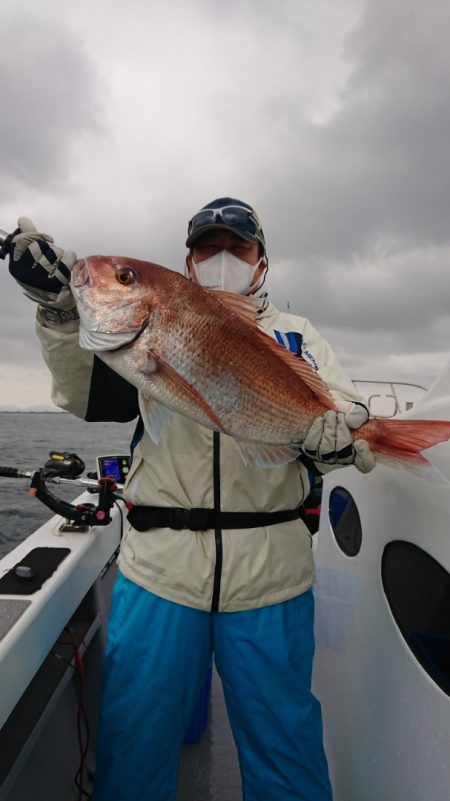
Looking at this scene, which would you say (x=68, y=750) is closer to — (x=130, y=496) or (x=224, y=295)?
(x=130, y=496)

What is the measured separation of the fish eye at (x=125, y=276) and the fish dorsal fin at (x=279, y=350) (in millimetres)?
338

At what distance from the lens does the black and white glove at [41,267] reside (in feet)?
6.34

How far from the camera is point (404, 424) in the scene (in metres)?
1.83

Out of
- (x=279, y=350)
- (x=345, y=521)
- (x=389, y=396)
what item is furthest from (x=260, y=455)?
(x=389, y=396)

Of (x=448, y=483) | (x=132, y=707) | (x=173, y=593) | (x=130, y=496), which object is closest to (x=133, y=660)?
(x=132, y=707)

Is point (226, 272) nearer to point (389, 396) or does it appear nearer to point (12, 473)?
point (389, 396)

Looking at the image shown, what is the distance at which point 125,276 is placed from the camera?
1912 mm

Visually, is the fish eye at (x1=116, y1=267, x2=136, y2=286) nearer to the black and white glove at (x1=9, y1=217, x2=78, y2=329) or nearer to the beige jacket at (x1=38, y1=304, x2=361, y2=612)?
the black and white glove at (x1=9, y1=217, x2=78, y2=329)

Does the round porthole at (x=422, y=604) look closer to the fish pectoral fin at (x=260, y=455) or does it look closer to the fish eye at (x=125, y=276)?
the fish pectoral fin at (x=260, y=455)

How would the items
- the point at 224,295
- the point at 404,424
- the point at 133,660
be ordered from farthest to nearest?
the point at 133,660
the point at 224,295
the point at 404,424

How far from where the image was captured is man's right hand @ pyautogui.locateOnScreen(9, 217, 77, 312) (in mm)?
1934

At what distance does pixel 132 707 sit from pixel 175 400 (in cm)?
145

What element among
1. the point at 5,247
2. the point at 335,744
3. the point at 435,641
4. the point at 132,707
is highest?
the point at 5,247

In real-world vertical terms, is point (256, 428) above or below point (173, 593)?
above
